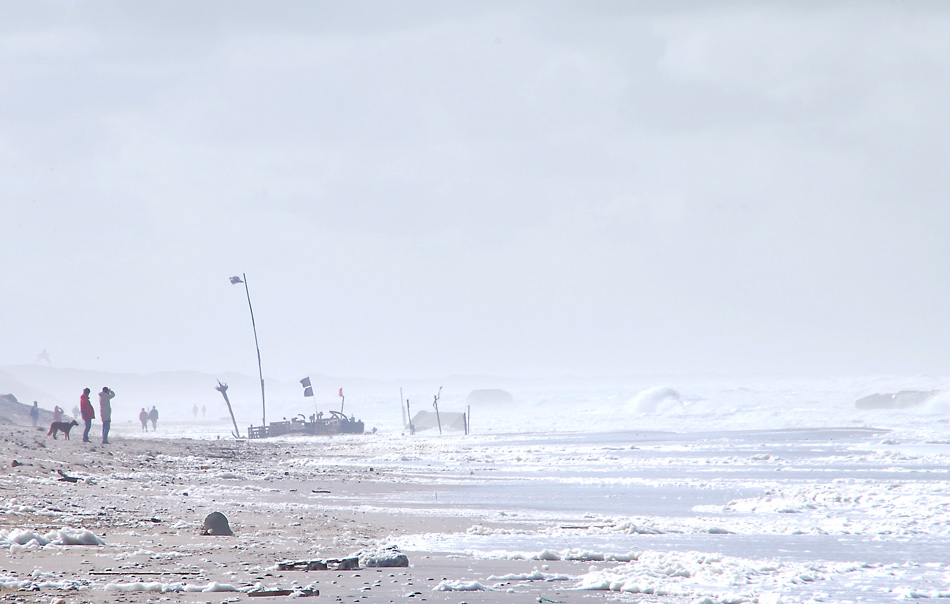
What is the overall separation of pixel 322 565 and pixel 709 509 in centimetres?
756

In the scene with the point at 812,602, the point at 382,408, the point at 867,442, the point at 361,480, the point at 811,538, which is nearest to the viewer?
the point at 812,602

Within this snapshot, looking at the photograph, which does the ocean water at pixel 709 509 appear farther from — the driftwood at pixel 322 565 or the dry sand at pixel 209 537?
the driftwood at pixel 322 565

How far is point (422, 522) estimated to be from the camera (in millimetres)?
11789

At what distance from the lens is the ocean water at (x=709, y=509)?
287 inches

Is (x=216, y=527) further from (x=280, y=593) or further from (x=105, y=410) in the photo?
(x=105, y=410)

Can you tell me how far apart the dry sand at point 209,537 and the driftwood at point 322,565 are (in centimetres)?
15

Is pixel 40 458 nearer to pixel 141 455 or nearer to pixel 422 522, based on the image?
pixel 141 455

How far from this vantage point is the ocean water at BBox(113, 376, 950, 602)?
7.29 meters

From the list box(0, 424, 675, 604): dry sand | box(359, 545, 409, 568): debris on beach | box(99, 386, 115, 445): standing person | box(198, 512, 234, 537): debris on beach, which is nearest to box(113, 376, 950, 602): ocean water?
box(0, 424, 675, 604): dry sand

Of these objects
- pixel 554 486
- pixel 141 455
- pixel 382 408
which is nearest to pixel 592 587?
pixel 554 486

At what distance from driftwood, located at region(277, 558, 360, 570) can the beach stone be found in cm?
206

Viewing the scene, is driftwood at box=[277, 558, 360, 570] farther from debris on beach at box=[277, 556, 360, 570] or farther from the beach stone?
the beach stone

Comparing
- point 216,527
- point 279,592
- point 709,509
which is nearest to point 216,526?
point 216,527

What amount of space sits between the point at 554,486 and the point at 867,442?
54.9 ft
